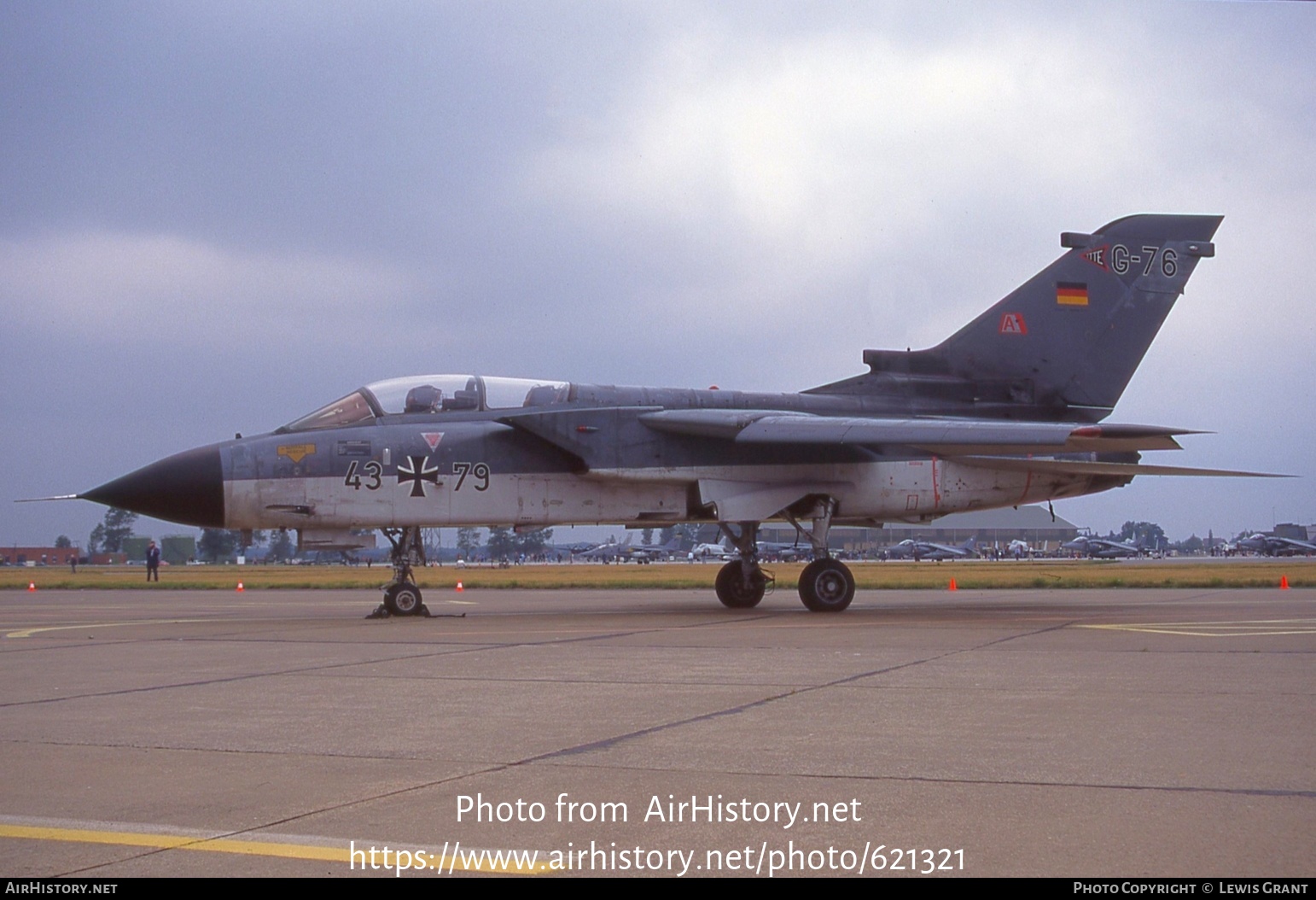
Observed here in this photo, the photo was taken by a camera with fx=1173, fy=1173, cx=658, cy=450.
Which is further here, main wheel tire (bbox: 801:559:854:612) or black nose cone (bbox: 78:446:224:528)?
main wheel tire (bbox: 801:559:854:612)

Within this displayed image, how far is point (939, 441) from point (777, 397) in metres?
3.10

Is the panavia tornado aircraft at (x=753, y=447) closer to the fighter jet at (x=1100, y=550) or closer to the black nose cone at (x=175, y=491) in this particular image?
the black nose cone at (x=175, y=491)

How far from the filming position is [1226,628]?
41.0ft

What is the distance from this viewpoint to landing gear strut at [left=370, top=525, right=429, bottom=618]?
1595cm

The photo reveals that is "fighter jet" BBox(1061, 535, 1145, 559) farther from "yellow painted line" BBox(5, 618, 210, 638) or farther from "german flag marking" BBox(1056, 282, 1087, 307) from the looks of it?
"yellow painted line" BBox(5, 618, 210, 638)

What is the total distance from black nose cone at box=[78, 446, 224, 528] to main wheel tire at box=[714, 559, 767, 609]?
23.8 feet

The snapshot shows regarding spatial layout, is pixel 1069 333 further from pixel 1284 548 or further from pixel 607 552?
pixel 607 552

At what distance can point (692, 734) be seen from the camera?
20.4ft

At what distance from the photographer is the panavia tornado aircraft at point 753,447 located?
15.3 meters

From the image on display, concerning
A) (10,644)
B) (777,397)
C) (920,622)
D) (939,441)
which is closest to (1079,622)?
(920,622)

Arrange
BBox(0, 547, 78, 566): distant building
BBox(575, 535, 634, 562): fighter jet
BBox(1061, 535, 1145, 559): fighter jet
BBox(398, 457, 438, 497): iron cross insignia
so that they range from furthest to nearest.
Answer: BBox(0, 547, 78, 566): distant building → BBox(575, 535, 634, 562): fighter jet → BBox(1061, 535, 1145, 559): fighter jet → BBox(398, 457, 438, 497): iron cross insignia

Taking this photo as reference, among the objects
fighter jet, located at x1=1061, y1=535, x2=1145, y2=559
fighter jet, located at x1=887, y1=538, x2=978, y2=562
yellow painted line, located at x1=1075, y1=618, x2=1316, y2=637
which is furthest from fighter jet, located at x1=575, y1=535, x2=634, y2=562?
yellow painted line, located at x1=1075, y1=618, x2=1316, y2=637

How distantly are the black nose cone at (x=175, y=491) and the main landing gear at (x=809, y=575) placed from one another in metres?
6.92

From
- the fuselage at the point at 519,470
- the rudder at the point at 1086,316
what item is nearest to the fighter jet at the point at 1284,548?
the rudder at the point at 1086,316
